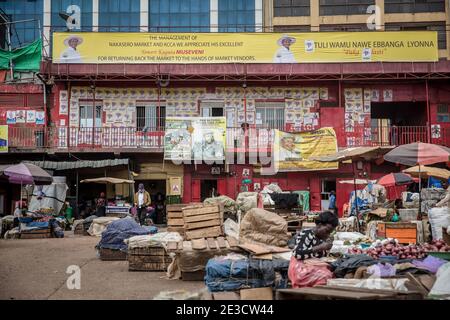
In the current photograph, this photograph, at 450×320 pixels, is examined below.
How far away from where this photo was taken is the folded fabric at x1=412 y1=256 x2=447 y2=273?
23.5ft

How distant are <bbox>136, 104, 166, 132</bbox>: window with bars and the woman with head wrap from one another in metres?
18.4

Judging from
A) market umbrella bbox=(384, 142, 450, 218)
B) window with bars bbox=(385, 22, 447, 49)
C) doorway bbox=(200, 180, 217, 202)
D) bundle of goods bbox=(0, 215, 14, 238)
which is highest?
window with bars bbox=(385, 22, 447, 49)

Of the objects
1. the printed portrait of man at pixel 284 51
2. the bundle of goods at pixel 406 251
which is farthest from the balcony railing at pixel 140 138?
the bundle of goods at pixel 406 251

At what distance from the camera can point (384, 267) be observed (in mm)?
6914

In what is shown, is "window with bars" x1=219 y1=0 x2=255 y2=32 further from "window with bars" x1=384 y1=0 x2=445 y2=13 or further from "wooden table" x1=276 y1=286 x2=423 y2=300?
"wooden table" x1=276 y1=286 x2=423 y2=300

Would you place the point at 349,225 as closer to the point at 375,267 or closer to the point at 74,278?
the point at 375,267

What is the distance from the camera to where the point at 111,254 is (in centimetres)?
1188

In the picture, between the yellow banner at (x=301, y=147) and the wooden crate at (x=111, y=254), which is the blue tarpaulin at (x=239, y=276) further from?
the yellow banner at (x=301, y=147)

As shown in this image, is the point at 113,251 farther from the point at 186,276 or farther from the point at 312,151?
the point at 312,151

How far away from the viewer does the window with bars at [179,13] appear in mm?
28203

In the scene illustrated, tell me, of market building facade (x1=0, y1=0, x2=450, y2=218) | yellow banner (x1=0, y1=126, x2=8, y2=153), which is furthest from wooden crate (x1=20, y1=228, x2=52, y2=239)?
yellow banner (x1=0, y1=126, x2=8, y2=153)

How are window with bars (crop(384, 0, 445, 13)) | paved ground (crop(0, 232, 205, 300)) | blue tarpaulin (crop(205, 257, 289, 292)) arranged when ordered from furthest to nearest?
window with bars (crop(384, 0, 445, 13)) → paved ground (crop(0, 232, 205, 300)) → blue tarpaulin (crop(205, 257, 289, 292))

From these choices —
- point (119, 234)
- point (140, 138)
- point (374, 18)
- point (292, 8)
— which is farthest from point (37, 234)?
point (374, 18)

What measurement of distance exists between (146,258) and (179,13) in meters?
20.6
